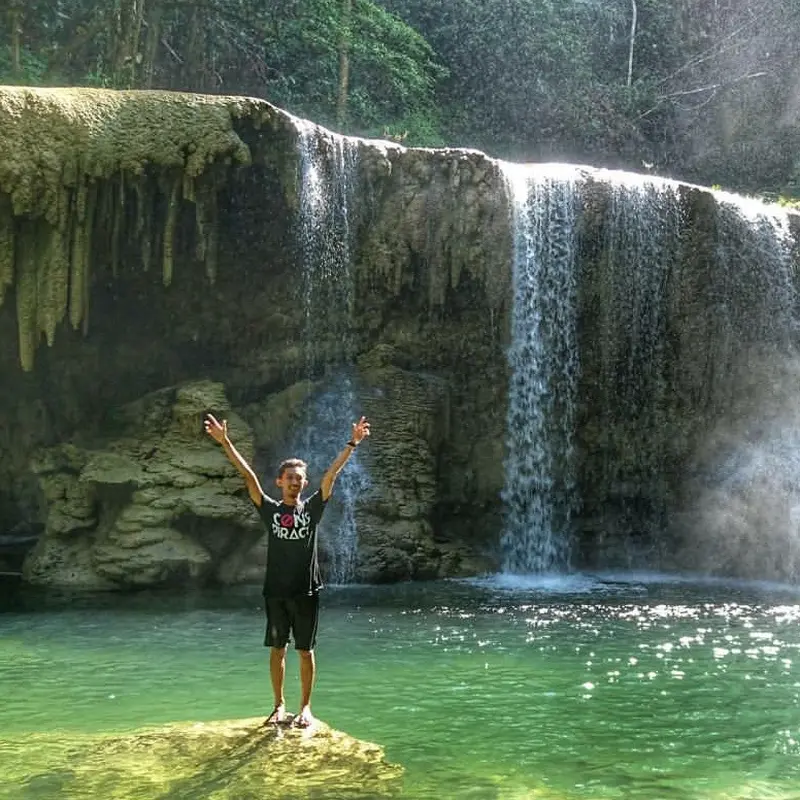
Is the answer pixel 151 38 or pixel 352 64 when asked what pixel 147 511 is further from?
pixel 352 64

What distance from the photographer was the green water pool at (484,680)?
6922mm

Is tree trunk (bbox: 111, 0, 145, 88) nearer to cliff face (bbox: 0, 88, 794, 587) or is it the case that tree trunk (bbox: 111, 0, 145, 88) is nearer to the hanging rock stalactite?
cliff face (bbox: 0, 88, 794, 587)

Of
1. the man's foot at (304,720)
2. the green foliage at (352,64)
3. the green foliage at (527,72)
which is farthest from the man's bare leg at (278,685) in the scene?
the green foliage at (352,64)

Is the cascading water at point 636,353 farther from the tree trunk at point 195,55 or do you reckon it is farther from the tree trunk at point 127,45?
the tree trunk at point 195,55

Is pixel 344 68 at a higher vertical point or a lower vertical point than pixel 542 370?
higher

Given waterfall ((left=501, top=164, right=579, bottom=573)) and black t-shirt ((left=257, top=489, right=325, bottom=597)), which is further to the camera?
waterfall ((left=501, top=164, right=579, bottom=573))

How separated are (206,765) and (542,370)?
12315 mm

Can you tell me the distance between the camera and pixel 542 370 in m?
17.6

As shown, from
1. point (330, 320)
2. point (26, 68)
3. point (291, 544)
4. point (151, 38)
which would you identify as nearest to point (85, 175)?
point (330, 320)

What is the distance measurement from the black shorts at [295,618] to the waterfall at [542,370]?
10544 millimetres

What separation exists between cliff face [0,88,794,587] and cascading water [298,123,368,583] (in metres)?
0.04

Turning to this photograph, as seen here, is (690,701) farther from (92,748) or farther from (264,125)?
(264,125)

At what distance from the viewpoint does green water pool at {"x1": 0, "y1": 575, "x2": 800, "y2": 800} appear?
6.92 meters

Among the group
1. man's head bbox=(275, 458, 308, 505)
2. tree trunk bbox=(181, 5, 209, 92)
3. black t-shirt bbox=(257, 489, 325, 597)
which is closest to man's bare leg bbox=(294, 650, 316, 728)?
black t-shirt bbox=(257, 489, 325, 597)
